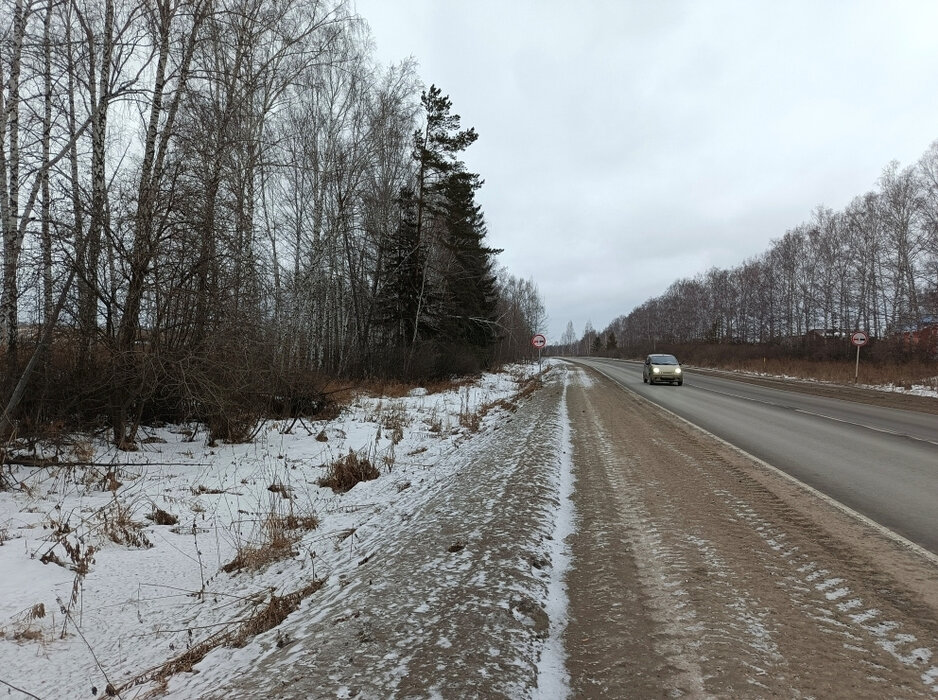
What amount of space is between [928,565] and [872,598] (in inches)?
38.4

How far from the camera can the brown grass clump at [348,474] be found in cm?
667

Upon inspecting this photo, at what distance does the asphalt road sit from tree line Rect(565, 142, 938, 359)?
21386 millimetres

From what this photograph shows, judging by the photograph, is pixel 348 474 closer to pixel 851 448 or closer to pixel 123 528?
pixel 123 528

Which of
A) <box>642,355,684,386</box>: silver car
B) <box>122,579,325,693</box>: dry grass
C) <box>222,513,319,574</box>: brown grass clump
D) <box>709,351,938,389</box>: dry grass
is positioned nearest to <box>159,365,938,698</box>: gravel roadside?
<box>122,579,325,693</box>: dry grass

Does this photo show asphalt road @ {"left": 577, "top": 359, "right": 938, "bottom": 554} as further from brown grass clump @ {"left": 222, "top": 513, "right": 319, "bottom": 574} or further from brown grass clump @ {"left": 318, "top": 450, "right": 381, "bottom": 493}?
brown grass clump @ {"left": 318, "top": 450, "right": 381, "bottom": 493}

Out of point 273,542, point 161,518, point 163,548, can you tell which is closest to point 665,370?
point 273,542

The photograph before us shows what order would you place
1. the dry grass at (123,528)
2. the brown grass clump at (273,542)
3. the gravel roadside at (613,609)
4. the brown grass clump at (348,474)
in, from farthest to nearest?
1. the brown grass clump at (348,474)
2. the dry grass at (123,528)
3. the brown grass clump at (273,542)
4. the gravel roadside at (613,609)

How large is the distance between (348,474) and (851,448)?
27.5 ft

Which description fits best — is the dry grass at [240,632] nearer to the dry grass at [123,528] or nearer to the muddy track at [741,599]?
the muddy track at [741,599]

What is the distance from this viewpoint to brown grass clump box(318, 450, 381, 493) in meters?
6.67

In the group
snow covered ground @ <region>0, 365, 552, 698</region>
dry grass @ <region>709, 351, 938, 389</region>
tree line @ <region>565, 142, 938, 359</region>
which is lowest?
snow covered ground @ <region>0, 365, 552, 698</region>

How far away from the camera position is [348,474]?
6828 millimetres

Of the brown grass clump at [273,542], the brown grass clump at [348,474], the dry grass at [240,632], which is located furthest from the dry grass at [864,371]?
the dry grass at [240,632]

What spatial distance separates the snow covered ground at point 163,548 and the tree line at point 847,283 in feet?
113
